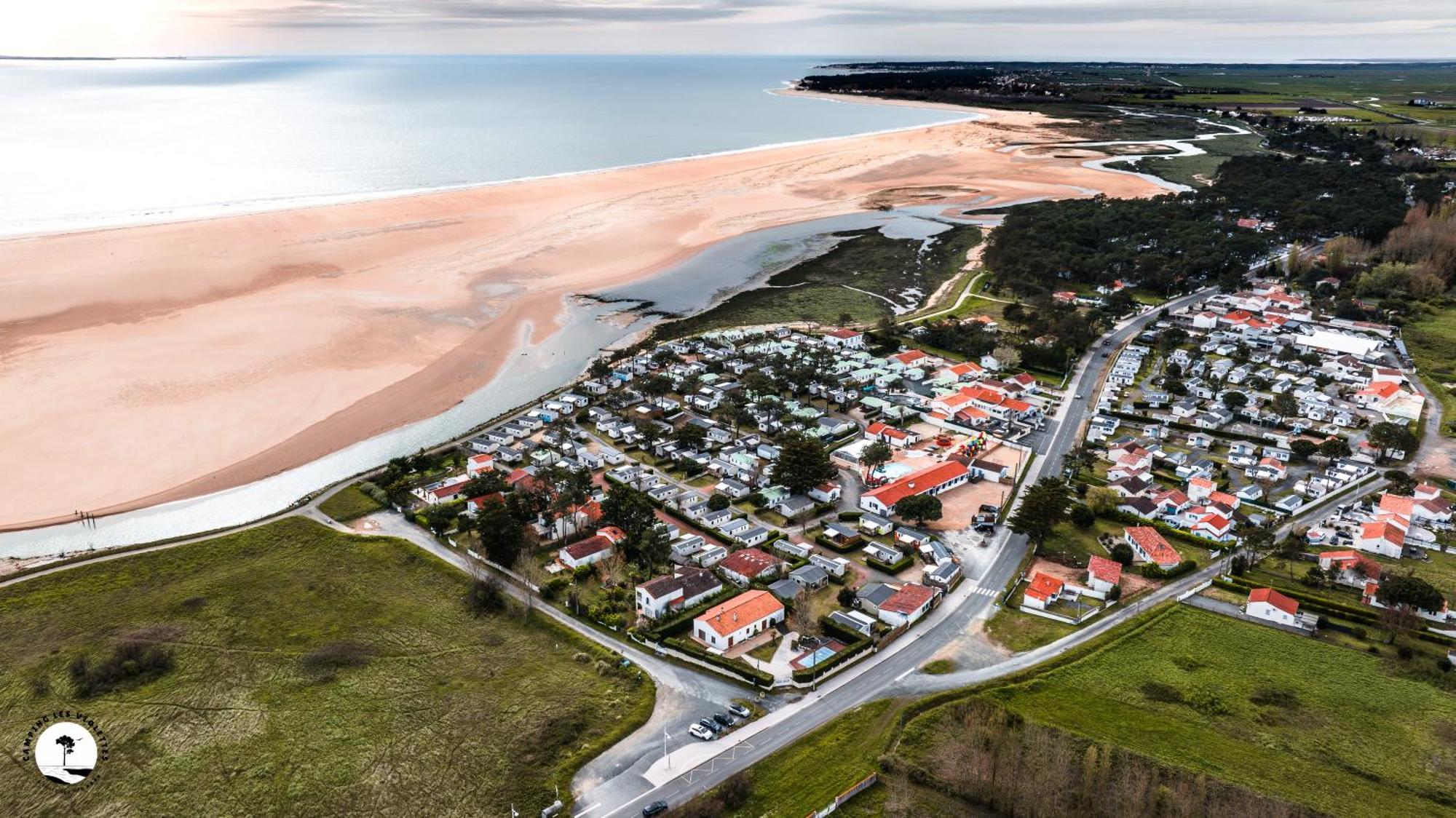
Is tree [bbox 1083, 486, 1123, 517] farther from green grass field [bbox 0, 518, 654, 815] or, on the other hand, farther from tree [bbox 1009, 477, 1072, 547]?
green grass field [bbox 0, 518, 654, 815]

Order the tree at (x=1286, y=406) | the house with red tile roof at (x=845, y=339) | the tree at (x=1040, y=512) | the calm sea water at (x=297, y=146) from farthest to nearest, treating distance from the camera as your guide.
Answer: the calm sea water at (x=297, y=146)
the house with red tile roof at (x=845, y=339)
the tree at (x=1286, y=406)
the tree at (x=1040, y=512)

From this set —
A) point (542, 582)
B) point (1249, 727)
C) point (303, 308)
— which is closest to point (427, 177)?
point (303, 308)

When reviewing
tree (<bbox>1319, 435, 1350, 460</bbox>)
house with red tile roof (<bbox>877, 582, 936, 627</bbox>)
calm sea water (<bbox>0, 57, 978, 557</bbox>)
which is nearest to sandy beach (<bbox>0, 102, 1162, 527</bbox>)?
calm sea water (<bbox>0, 57, 978, 557</bbox>)

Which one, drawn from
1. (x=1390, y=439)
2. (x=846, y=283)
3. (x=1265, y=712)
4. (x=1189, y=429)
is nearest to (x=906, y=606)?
(x=1265, y=712)

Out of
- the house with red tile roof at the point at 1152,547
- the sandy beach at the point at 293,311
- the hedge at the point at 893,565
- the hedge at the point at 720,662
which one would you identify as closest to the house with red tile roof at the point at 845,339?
the sandy beach at the point at 293,311

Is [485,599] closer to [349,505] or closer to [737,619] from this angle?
[737,619]

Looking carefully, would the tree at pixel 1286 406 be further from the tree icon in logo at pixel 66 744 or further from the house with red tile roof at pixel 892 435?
the tree icon in logo at pixel 66 744
